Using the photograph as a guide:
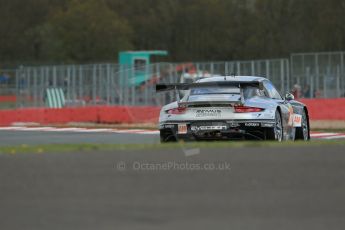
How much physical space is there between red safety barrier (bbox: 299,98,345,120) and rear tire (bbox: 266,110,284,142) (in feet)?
46.6

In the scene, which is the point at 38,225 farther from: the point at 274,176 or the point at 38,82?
the point at 38,82

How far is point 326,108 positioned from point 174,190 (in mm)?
22446

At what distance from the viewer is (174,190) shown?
7.36 metres

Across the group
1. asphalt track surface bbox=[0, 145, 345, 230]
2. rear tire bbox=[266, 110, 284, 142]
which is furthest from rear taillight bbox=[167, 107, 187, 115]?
asphalt track surface bbox=[0, 145, 345, 230]

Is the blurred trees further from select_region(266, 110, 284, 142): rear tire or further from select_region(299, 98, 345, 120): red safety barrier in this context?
select_region(266, 110, 284, 142): rear tire

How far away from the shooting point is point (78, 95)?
37125 mm

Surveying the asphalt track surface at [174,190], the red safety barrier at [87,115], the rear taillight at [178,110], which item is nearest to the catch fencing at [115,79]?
the red safety barrier at [87,115]

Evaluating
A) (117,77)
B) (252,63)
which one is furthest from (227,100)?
(117,77)

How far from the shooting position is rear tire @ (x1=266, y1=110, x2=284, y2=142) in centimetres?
1441

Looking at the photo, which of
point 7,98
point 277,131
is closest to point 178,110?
point 277,131

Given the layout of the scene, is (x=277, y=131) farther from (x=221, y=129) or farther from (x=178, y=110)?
(x=178, y=110)

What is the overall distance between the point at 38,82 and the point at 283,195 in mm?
31840

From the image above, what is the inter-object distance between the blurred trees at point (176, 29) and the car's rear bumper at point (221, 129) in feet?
194

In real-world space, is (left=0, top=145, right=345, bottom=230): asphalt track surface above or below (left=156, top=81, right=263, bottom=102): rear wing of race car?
below
